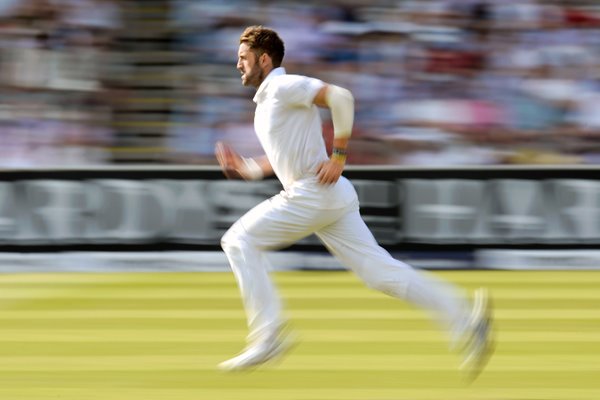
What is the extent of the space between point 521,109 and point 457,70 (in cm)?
70

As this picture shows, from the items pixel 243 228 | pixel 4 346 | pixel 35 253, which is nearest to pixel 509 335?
pixel 243 228

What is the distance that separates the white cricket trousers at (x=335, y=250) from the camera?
6105 mm

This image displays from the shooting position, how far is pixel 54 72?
12.4 metres

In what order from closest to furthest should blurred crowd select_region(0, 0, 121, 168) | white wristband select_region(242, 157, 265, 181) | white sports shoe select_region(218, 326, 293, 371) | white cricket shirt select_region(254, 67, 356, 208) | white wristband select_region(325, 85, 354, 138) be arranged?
1. white wristband select_region(325, 85, 354, 138)
2. white cricket shirt select_region(254, 67, 356, 208)
3. white sports shoe select_region(218, 326, 293, 371)
4. white wristband select_region(242, 157, 265, 181)
5. blurred crowd select_region(0, 0, 121, 168)

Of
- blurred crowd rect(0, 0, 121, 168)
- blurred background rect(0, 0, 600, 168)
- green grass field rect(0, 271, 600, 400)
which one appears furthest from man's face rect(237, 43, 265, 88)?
blurred crowd rect(0, 0, 121, 168)

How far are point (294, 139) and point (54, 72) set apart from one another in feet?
22.4

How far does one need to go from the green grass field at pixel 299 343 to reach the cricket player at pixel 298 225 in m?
0.29

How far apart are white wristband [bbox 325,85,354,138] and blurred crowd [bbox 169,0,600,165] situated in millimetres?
6068

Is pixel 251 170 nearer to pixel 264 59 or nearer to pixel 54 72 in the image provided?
pixel 264 59

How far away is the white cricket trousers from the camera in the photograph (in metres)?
6.11

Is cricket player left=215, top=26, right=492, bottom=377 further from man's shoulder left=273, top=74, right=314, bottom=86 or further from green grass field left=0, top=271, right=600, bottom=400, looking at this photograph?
green grass field left=0, top=271, right=600, bottom=400

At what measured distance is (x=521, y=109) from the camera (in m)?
12.2

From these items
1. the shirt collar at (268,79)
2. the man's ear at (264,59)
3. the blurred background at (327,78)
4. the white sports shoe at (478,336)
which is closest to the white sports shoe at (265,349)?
the white sports shoe at (478,336)

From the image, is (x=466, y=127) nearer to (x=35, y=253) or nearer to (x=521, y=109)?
(x=521, y=109)
